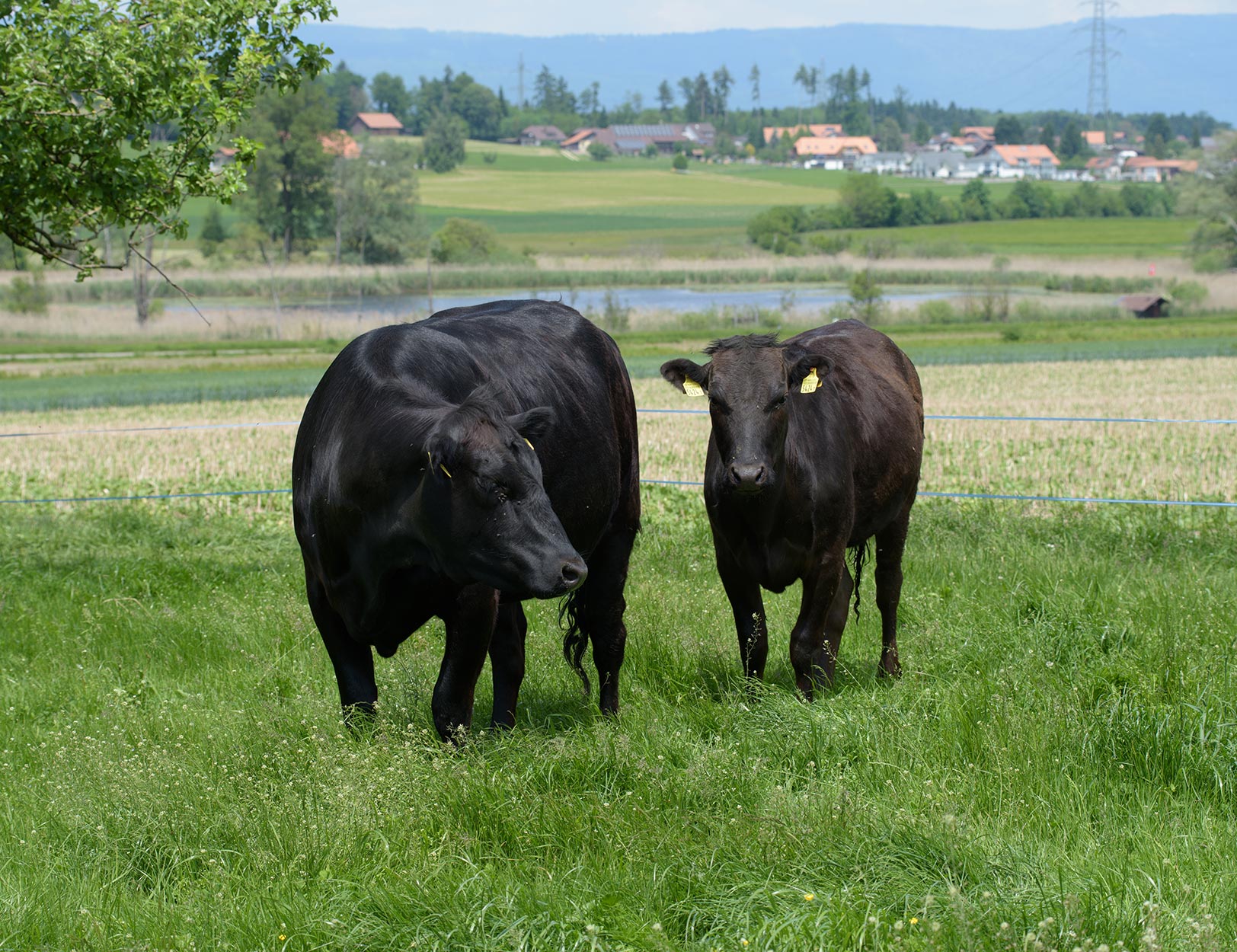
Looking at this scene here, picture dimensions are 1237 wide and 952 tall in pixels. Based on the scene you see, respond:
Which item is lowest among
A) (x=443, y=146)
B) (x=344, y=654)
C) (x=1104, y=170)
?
(x=344, y=654)

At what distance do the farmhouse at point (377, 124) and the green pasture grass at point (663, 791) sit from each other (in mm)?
184398

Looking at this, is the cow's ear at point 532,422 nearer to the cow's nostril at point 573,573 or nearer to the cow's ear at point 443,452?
the cow's ear at point 443,452

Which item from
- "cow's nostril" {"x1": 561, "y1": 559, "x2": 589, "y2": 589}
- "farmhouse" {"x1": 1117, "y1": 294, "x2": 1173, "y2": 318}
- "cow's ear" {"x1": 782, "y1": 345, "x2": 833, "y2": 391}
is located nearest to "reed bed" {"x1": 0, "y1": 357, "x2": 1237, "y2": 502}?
"cow's ear" {"x1": 782, "y1": 345, "x2": 833, "y2": 391}

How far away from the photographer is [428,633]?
7.93m

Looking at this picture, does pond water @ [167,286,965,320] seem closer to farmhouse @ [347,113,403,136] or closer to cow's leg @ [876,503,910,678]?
cow's leg @ [876,503,910,678]

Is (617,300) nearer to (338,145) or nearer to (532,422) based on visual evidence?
(338,145)

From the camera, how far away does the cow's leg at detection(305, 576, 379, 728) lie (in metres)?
5.61

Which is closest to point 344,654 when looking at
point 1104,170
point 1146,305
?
point 1146,305

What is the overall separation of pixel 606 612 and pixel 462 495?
212cm

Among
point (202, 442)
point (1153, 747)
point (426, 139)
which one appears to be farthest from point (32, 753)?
point (426, 139)

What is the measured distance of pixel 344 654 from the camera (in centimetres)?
→ 564

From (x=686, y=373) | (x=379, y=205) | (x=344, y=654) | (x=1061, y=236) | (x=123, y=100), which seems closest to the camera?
(x=344, y=654)

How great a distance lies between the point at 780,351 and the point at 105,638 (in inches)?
184

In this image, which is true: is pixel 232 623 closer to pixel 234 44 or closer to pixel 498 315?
pixel 498 315
